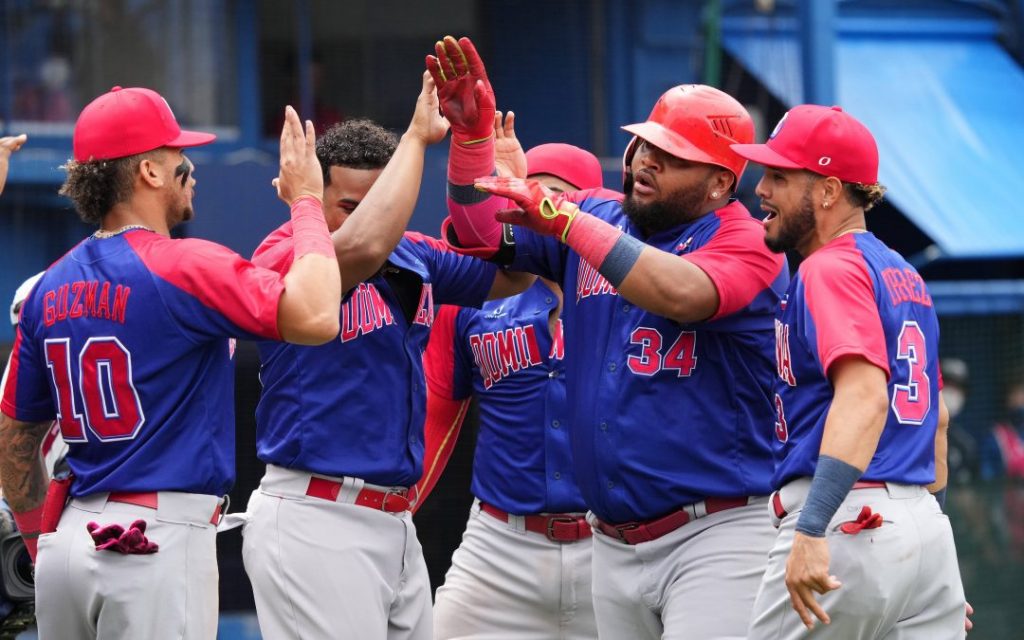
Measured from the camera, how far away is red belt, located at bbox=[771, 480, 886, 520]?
3.41 m

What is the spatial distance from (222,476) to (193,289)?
46 centimetres

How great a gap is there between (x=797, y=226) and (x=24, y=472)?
210 centimetres

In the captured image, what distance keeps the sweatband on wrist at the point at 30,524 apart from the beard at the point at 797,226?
6.80 feet

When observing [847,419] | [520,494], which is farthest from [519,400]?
[847,419]

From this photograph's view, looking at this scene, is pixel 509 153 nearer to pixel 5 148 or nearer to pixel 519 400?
pixel 519 400

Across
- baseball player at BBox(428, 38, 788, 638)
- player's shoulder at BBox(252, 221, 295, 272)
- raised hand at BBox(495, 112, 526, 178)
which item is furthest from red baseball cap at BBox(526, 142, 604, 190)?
player's shoulder at BBox(252, 221, 295, 272)

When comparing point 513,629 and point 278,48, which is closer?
point 513,629

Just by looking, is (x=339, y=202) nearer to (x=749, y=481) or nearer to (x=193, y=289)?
(x=193, y=289)

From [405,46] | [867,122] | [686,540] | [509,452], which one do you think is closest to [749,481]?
[686,540]

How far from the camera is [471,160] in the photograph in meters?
3.80

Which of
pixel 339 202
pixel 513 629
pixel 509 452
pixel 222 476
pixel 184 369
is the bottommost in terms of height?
pixel 513 629

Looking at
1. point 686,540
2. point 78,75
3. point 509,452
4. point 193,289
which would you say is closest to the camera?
point 193,289

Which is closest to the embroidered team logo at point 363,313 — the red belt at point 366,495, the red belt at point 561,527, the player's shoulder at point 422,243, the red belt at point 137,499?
the player's shoulder at point 422,243

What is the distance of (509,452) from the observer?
477 centimetres
